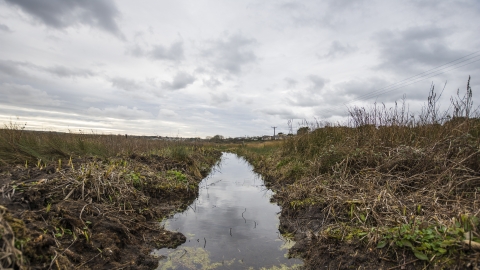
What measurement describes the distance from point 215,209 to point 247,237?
6.34ft

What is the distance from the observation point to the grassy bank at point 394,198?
285 centimetres

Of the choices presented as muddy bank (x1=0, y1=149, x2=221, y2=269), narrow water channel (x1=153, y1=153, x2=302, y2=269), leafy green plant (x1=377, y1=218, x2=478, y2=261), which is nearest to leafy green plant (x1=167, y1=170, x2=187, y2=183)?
narrow water channel (x1=153, y1=153, x2=302, y2=269)

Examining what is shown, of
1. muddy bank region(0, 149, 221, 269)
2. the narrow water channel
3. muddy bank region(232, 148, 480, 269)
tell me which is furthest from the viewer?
the narrow water channel

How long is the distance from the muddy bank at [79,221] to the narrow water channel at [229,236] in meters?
0.33

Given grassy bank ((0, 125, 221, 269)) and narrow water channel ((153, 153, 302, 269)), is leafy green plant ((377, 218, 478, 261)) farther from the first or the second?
grassy bank ((0, 125, 221, 269))

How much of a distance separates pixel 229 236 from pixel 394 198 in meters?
2.61

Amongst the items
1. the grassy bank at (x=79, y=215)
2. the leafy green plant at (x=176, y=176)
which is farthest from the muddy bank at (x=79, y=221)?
the leafy green plant at (x=176, y=176)

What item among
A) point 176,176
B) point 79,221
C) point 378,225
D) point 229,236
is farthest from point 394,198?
point 176,176

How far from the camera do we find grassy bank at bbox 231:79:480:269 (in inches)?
112

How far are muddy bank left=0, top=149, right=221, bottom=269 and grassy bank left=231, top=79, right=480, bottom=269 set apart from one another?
7.52 feet


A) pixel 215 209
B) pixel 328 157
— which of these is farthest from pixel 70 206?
pixel 328 157

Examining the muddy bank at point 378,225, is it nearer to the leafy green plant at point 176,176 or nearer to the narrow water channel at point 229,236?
the narrow water channel at point 229,236

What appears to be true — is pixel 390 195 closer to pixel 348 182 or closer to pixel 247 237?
pixel 348 182

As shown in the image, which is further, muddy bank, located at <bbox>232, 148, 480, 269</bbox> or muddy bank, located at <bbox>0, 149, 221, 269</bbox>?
muddy bank, located at <bbox>232, 148, 480, 269</bbox>
